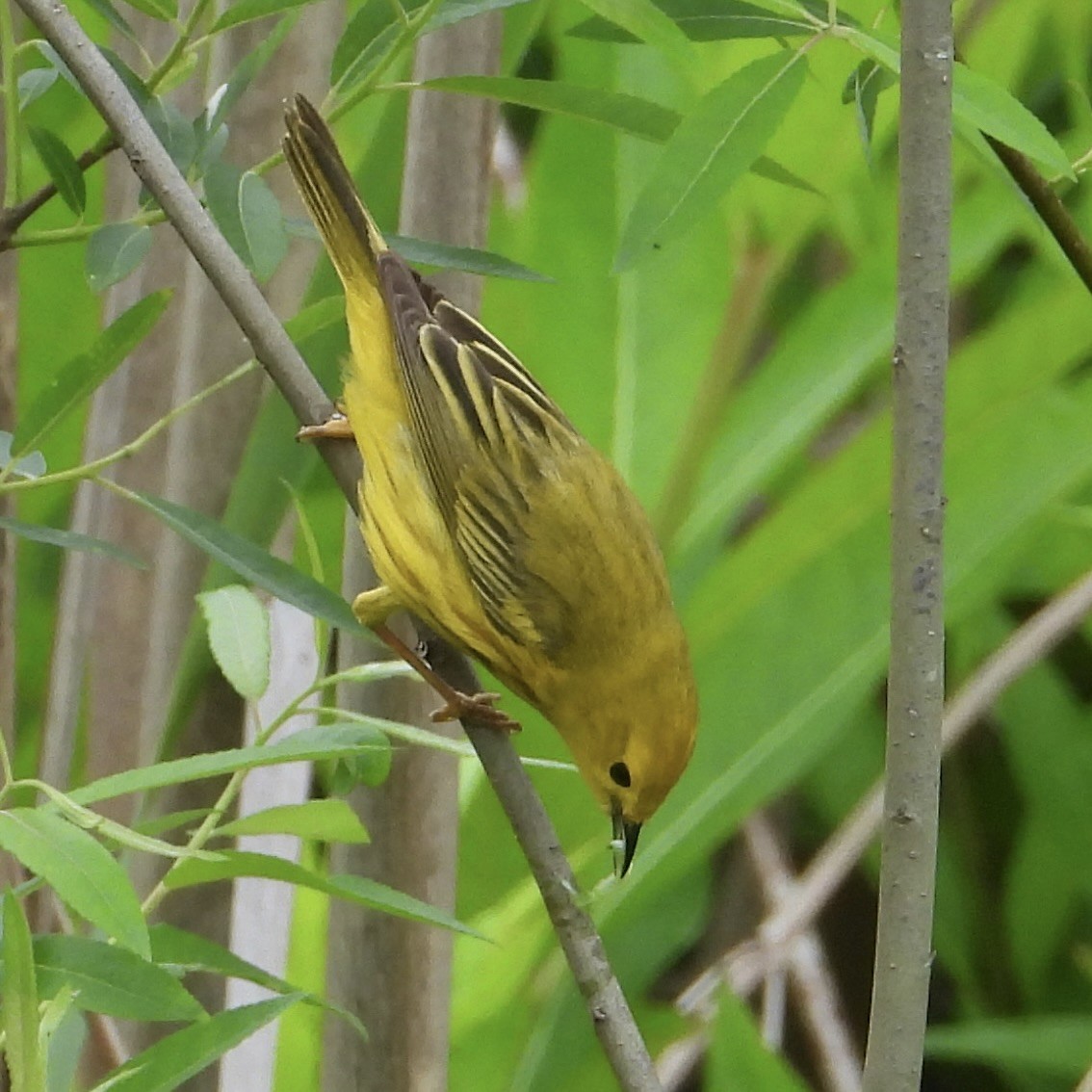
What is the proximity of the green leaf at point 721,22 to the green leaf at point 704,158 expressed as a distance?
0.09 meters

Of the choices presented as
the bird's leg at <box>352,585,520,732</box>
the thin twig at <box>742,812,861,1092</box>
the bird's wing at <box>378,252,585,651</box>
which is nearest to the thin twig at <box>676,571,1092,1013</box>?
the thin twig at <box>742,812,861,1092</box>

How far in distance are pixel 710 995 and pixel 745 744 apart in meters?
0.48

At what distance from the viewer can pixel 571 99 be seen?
1025 mm

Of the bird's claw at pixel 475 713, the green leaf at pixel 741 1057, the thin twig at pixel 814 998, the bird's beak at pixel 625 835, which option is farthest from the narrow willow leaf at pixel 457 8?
the thin twig at pixel 814 998

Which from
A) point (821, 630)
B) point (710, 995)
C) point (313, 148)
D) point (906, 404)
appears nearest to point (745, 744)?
point (821, 630)

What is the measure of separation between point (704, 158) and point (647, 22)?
0.08m

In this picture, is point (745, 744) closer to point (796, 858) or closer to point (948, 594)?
point (948, 594)

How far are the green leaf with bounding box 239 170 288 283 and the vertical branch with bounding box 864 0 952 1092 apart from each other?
0.37m

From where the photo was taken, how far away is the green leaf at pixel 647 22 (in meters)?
0.89

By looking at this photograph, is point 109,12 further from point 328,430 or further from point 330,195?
point 330,195

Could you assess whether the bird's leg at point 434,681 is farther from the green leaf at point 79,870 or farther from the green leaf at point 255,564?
the green leaf at point 79,870

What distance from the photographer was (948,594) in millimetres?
1884

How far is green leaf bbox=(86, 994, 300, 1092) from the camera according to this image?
835 mm

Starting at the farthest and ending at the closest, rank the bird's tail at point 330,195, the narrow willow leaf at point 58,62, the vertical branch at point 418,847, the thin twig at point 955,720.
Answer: the thin twig at point 955,720
the bird's tail at point 330,195
the vertical branch at point 418,847
the narrow willow leaf at point 58,62
